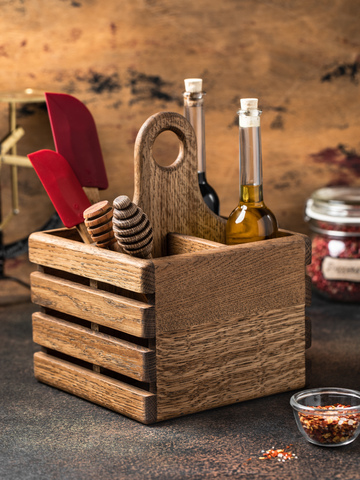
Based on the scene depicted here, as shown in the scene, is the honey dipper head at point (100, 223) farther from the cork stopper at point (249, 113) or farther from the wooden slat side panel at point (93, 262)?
the cork stopper at point (249, 113)

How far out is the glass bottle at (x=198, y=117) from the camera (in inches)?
36.8

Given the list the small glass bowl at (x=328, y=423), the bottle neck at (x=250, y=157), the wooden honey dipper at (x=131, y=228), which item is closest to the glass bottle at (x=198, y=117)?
the bottle neck at (x=250, y=157)

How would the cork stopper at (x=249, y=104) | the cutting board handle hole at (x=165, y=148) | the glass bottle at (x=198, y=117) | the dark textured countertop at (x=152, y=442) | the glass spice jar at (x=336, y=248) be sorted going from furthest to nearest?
the cutting board handle hole at (x=165, y=148)
the glass spice jar at (x=336, y=248)
the glass bottle at (x=198, y=117)
the cork stopper at (x=249, y=104)
the dark textured countertop at (x=152, y=442)

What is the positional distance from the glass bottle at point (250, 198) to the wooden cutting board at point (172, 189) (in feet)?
0.15

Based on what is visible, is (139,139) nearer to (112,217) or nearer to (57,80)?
(112,217)

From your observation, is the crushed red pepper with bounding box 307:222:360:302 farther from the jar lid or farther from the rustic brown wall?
the rustic brown wall

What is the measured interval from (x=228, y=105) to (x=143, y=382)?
0.74 metres

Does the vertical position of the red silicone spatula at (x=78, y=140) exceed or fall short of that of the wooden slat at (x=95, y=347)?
it exceeds it

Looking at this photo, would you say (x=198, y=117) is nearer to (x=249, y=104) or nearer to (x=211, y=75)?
(x=249, y=104)

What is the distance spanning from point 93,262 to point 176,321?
0.12 meters

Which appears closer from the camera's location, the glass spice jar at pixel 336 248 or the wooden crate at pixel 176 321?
the wooden crate at pixel 176 321

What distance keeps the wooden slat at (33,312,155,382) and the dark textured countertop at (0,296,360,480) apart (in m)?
0.06

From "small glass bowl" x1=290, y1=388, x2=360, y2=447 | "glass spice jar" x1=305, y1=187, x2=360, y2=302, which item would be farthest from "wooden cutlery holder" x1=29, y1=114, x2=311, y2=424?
"glass spice jar" x1=305, y1=187, x2=360, y2=302

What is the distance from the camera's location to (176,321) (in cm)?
79
